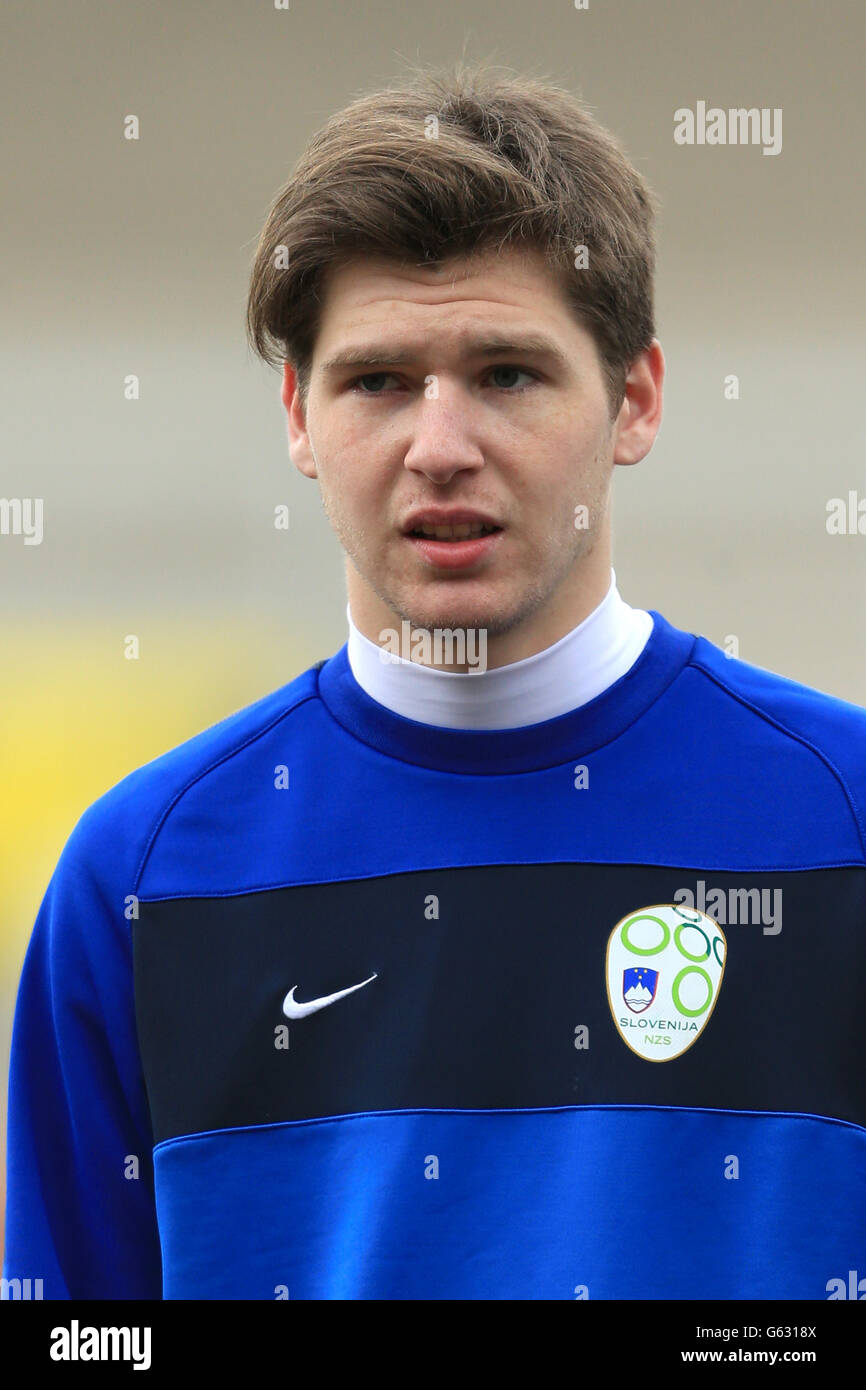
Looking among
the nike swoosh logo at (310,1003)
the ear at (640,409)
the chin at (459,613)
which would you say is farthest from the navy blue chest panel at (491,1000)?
the ear at (640,409)

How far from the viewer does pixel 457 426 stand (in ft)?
2.62

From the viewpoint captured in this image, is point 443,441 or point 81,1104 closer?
point 443,441

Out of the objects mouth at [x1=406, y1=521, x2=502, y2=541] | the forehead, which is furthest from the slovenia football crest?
the forehead

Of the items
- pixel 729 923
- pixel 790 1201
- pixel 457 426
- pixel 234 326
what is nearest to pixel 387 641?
pixel 457 426

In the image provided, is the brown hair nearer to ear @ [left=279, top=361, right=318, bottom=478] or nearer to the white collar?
ear @ [left=279, top=361, right=318, bottom=478]

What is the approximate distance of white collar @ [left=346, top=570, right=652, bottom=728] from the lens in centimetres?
88

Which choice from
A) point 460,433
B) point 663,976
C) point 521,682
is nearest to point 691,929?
point 663,976

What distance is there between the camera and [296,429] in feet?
3.06

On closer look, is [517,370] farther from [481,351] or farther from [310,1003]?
[310,1003]

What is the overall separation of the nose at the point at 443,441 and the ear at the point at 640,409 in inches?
5.1

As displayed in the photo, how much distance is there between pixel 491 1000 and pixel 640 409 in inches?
14.9

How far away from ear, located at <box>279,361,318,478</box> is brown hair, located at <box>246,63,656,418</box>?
0.01 metres

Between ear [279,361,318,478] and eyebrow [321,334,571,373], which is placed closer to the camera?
eyebrow [321,334,571,373]

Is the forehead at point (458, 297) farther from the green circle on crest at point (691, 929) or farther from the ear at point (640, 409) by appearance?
the green circle on crest at point (691, 929)
